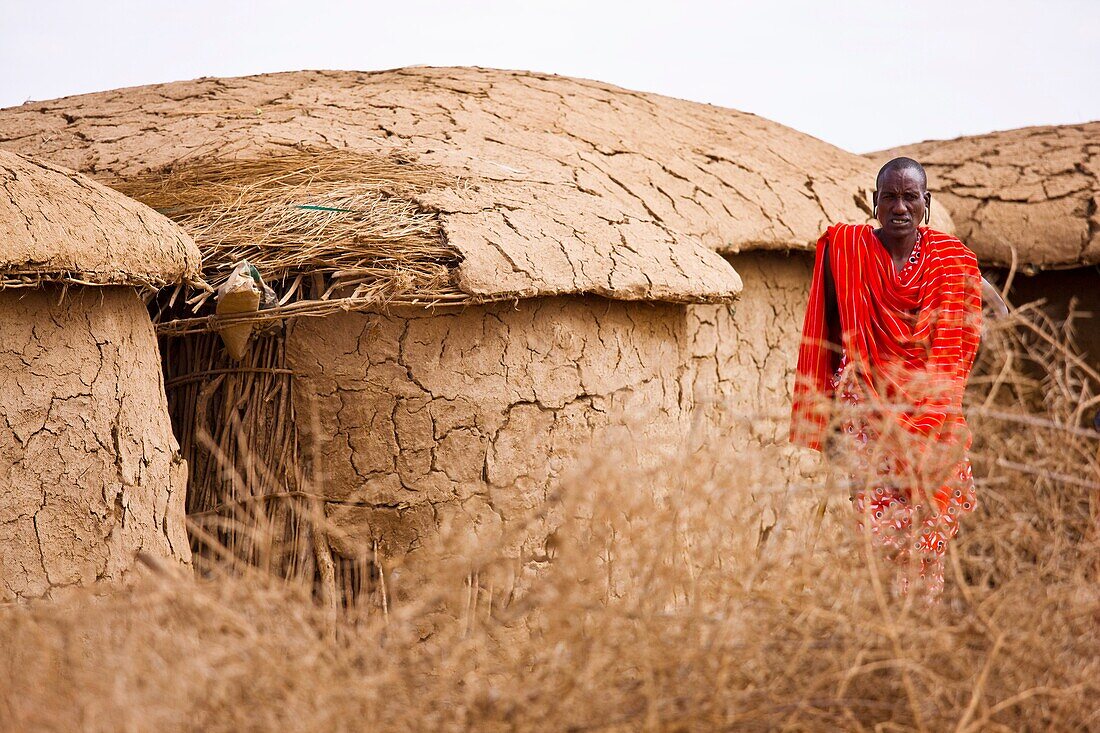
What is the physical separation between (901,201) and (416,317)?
160cm

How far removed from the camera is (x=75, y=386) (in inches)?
129

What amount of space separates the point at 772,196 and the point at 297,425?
2560 mm

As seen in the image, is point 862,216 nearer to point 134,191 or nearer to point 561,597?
point 134,191

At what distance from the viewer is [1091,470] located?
2.65 meters

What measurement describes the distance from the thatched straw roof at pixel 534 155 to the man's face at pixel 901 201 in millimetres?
665

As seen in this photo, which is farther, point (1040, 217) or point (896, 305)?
point (1040, 217)

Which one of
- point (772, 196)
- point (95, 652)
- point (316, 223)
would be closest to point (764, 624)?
point (95, 652)

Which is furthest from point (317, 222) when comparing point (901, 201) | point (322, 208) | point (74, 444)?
point (901, 201)

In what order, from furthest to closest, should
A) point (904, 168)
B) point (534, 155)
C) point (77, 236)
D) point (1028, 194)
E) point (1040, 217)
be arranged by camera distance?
point (1028, 194)
point (1040, 217)
point (534, 155)
point (904, 168)
point (77, 236)

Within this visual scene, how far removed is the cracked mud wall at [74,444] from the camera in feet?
10.3

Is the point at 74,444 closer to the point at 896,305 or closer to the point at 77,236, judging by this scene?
the point at 77,236

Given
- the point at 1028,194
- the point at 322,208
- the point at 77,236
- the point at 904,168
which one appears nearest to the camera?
the point at 77,236

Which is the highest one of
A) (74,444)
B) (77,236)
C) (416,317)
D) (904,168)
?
(904,168)

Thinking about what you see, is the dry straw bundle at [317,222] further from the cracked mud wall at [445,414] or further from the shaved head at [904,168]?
the shaved head at [904,168]
